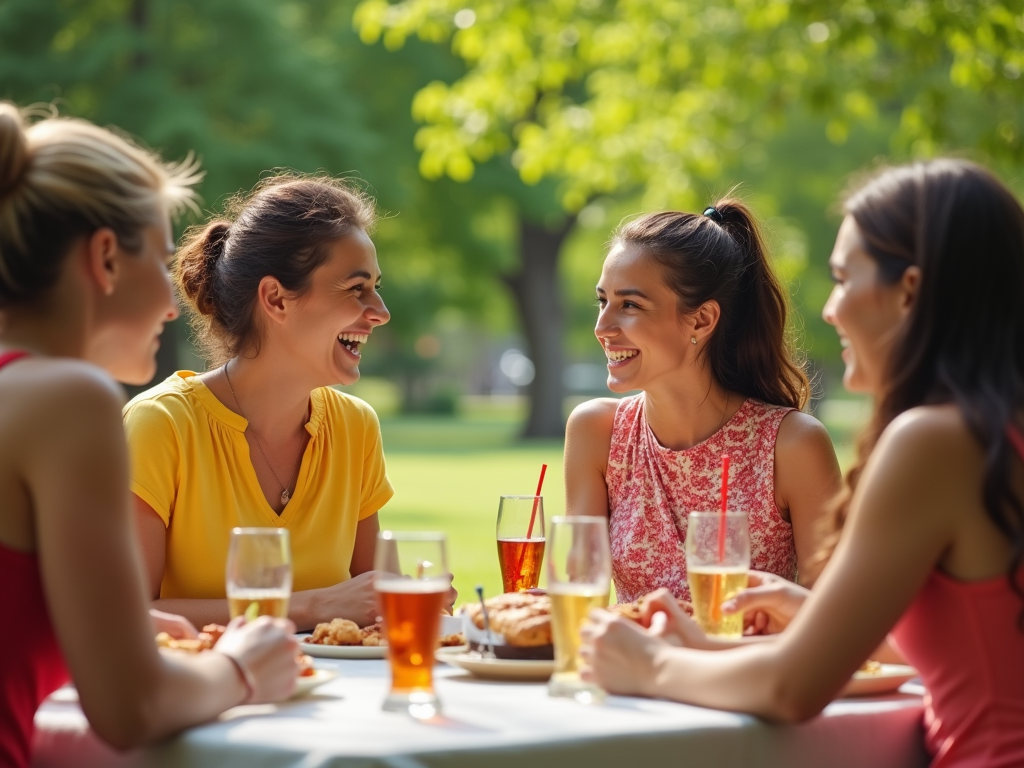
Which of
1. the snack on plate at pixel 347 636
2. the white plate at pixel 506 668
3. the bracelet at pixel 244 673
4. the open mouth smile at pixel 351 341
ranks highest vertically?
the open mouth smile at pixel 351 341

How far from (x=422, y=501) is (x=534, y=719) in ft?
48.8

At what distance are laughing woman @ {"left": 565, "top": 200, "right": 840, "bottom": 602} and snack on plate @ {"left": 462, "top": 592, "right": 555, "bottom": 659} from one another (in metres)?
1.32

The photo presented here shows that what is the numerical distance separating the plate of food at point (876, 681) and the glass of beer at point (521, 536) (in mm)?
912

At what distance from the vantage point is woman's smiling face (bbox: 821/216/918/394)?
2.46 meters

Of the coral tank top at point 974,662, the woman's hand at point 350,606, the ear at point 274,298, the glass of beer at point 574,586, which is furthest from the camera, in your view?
the ear at point 274,298

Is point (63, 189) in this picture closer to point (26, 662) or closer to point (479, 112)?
point (26, 662)

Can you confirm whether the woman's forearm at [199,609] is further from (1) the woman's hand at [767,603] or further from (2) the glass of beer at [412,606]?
(1) the woman's hand at [767,603]

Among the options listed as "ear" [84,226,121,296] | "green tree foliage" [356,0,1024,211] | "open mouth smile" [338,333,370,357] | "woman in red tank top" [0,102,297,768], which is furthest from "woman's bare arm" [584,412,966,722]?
"green tree foliage" [356,0,1024,211]

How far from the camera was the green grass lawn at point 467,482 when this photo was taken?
1165 cm

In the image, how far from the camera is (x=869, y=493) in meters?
2.25

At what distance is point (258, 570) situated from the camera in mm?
2518

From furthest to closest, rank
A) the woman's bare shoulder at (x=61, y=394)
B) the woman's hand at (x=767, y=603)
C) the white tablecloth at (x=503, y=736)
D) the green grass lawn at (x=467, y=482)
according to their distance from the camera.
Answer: the green grass lawn at (x=467, y=482) → the woman's hand at (x=767, y=603) → the woman's bare shoulder at (x=61, y=394) → the white tablecloth at (x=503, y=736)

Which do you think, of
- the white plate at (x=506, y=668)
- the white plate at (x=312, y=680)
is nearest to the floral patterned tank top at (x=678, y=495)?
the white plate at (x=506, y=668)

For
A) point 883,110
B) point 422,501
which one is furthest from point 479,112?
point 883,110
